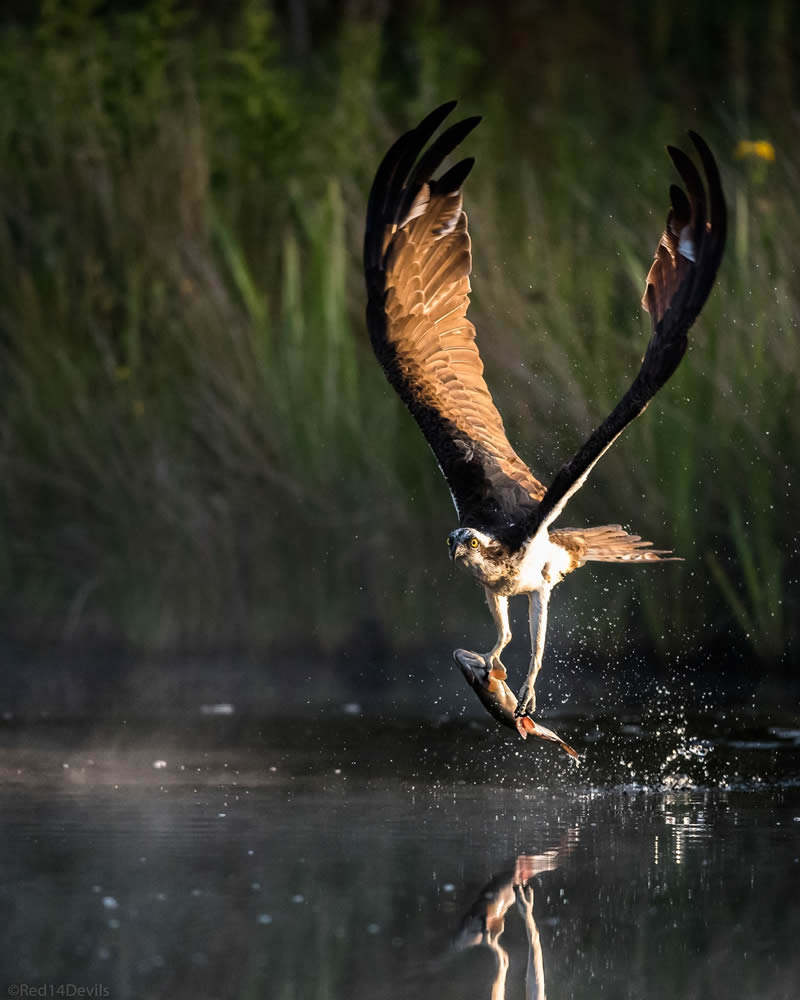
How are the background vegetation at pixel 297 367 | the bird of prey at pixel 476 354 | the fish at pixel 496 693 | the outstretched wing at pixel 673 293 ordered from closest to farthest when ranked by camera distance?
1. the outstretched wing at pixel 673 293
2. the bird of prey at pixel 476 354
3. the fish at pixel 496 693
4. the background vegetation at pixel 297 367

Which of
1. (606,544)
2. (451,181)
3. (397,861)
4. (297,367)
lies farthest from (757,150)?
(397,861)

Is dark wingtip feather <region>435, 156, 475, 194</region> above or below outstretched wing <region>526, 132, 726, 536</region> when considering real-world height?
above

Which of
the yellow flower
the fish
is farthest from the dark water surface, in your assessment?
the yellow flower

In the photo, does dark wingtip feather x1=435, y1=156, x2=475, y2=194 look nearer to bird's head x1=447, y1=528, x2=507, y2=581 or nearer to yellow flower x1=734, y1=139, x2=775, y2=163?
bird's head x1=447, y1=528, x2=507, y2=581

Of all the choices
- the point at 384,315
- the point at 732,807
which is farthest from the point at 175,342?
the point at 732,807

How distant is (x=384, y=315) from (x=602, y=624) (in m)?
2.73

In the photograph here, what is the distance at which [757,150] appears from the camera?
1063 centimetres

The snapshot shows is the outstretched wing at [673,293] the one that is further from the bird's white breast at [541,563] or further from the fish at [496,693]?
the fish at [496,693]

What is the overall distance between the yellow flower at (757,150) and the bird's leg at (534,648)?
4.01 meters

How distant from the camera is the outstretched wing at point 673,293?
6.40m

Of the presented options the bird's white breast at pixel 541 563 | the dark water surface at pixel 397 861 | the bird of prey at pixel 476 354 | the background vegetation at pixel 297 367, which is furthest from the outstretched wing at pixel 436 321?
the background vegetation at pixel 297 367

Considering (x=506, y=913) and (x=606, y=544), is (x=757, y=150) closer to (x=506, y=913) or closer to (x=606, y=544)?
(x=606, y=544)

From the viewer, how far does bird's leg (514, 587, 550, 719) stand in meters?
6.98

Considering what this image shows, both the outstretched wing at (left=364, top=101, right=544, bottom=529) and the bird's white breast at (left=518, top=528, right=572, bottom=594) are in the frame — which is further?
the outstretched wing at (left=364, top=101, right=544, bottom=529)
